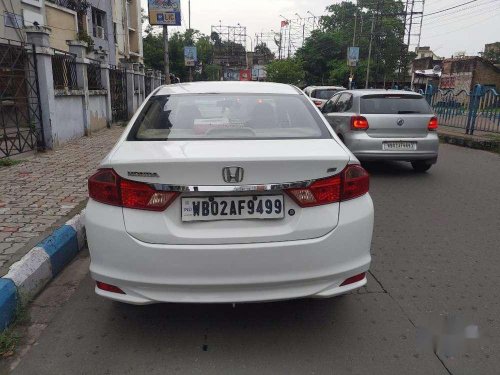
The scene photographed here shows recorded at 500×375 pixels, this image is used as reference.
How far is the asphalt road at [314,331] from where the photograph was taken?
240 centimetres

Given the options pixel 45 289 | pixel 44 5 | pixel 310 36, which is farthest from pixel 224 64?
pixel 45 289

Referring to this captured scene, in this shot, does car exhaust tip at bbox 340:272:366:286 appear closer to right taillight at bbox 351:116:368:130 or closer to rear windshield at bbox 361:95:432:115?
right taillight at bbox 351:116:368:130

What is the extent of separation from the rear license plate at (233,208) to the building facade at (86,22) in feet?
26.8

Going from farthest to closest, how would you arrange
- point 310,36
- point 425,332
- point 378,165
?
point 310,36 → point 378,165 → point 425,332

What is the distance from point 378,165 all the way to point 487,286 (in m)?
5.53

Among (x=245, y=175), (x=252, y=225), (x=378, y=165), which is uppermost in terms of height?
(x=245, y=175)

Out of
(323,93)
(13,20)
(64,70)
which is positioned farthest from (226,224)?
(323,93)

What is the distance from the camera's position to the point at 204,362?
2.42 metres

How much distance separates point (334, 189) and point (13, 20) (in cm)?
1369

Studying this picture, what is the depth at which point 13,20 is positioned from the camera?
12.8m

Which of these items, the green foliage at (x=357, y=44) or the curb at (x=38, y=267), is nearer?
the curb at (x=38, y=267)

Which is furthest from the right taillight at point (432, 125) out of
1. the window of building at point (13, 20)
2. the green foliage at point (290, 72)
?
the green foliage at point (290, 72)

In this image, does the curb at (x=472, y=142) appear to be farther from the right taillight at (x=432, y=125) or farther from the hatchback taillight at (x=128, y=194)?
the hatchback taillight at (x=128, y=194)

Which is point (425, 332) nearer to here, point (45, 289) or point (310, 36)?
point (45, 289)
